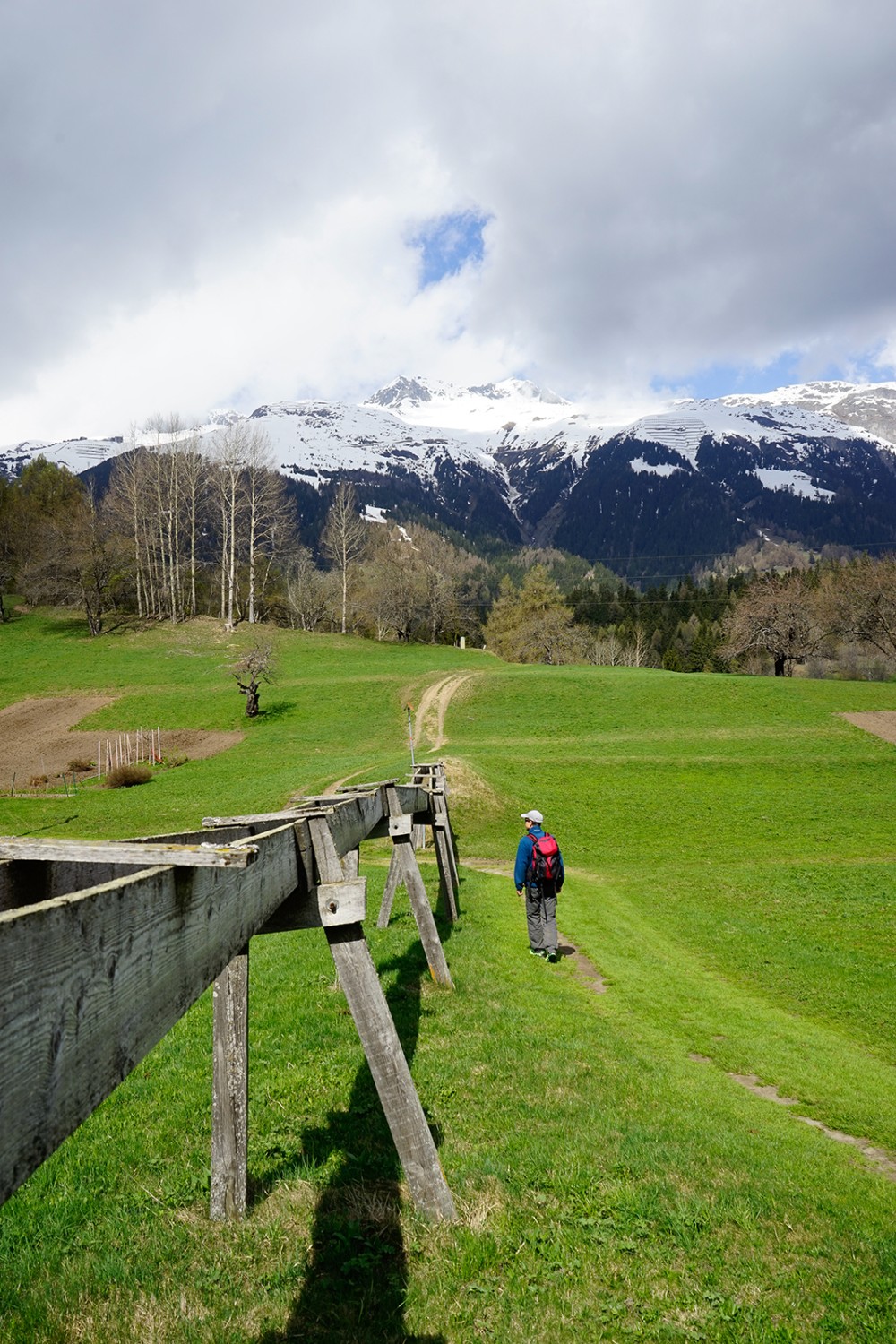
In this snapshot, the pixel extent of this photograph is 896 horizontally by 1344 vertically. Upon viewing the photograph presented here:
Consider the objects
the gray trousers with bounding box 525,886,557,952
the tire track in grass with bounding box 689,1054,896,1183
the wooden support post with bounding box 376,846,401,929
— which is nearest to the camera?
the tire track in grass with bounding box 689,1054,896,1183

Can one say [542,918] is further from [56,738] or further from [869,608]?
[869,608]

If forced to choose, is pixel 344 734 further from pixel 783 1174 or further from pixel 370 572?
pixel 370 572

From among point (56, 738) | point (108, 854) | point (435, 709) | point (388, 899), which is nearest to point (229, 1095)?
point (108, 854)

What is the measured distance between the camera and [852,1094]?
28.5 feet

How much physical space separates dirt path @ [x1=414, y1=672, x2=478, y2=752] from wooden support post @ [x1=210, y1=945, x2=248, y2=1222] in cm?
3434

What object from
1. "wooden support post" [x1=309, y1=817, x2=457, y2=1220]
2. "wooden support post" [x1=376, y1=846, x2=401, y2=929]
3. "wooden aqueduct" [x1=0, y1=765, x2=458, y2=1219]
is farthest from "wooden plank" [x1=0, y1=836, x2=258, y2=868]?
"wooden support post" [x1=376, y1=846, x2=401, y2=929]

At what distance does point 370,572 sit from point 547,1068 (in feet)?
308

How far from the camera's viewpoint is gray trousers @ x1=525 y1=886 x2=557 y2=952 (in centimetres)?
1316

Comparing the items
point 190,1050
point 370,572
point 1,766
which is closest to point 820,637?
point 370,572

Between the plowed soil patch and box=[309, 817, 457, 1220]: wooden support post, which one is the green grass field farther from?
the plowed soil patch

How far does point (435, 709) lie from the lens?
4900 cm

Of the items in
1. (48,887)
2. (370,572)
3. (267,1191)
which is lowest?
(267,1191)

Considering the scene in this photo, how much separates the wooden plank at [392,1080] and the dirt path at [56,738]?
1521 inches

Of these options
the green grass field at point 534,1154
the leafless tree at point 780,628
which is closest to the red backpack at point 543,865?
the green grass field at point 534,1154
